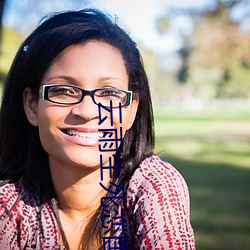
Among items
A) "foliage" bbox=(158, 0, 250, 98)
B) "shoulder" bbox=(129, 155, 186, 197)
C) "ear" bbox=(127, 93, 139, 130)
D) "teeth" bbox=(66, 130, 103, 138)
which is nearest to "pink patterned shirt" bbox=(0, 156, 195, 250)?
"shoulder" bbox=(129, 155, 186, 197)

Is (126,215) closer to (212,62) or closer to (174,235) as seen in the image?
(174,235)

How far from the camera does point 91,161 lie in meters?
1.07

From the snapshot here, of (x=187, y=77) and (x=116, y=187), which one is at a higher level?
(x=187, y=77)

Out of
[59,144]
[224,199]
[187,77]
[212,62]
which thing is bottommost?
[224,199]

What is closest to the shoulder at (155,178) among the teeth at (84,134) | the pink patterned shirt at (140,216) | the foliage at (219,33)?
the pink patterned shirt at (140,216)

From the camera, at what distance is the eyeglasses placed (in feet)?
3.45

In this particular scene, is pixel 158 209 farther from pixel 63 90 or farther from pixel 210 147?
pixel 210 147

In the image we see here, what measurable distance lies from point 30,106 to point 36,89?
60 millimetres

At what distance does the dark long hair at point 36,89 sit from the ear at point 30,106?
22mm

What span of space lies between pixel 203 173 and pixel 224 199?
2377 millimetres

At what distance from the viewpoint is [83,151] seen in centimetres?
106

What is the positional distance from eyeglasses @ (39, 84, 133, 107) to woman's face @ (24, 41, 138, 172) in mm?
11

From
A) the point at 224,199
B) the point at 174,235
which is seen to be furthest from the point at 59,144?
the point at 224,199

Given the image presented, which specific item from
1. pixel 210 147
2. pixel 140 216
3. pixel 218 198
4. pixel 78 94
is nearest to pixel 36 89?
pixel 78 94
